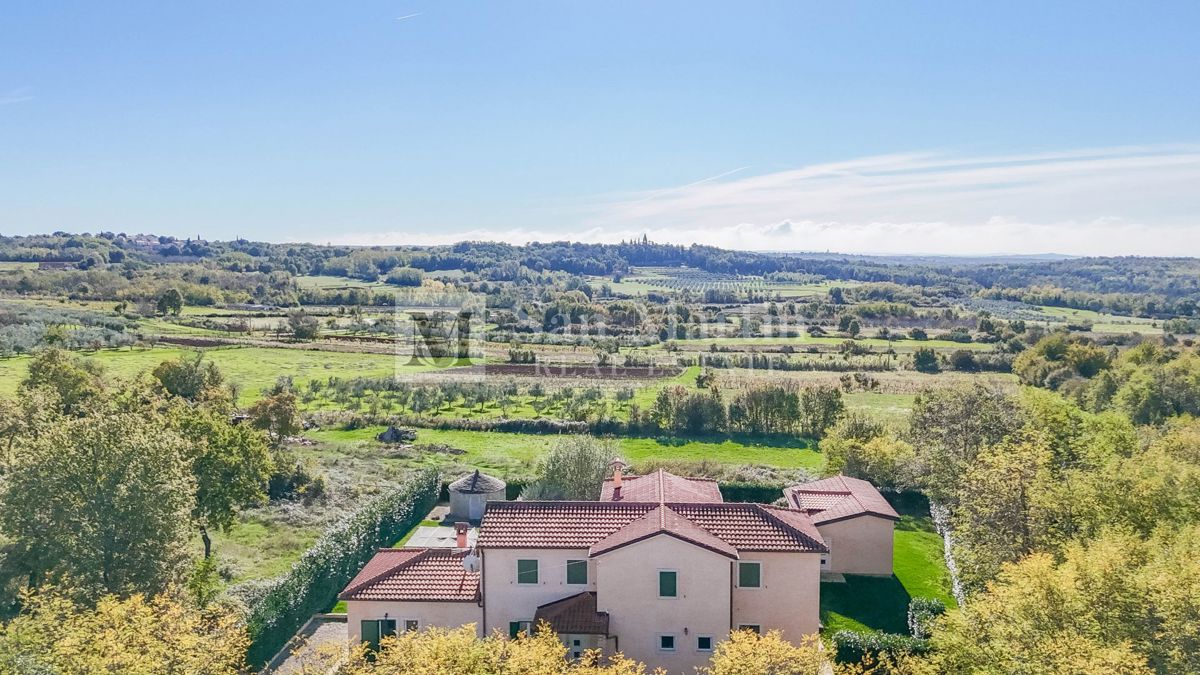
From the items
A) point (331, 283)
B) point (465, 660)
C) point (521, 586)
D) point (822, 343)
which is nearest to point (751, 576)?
point (521, 586)

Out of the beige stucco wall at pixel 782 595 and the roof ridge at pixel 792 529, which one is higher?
the roof ridge at pixel 792 529

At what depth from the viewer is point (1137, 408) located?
5522 cm

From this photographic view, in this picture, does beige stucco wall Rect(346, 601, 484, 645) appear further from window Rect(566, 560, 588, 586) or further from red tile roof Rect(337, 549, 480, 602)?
window Rect(566, 560, 588, 586)

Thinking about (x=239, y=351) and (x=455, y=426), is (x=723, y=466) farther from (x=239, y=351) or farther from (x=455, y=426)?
(x=239, y=351)

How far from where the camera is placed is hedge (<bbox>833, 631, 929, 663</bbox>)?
71.3ft

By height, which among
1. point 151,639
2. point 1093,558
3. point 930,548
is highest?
point 1093,558

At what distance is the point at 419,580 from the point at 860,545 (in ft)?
56.9

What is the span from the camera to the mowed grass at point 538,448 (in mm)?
47656

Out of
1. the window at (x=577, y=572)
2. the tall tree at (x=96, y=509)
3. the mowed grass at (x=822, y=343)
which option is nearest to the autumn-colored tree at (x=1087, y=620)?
the window at (x=577, y=572)

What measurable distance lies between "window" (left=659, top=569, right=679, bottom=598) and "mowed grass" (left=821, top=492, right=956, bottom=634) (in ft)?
21.5

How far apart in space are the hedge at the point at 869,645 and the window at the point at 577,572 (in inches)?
290

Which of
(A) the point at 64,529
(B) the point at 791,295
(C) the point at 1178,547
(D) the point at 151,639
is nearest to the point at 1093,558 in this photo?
(C) the point at 1178,547

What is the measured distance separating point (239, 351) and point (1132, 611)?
77891 mm

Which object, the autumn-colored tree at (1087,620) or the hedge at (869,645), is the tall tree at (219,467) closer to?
the hedge at (869,645)
